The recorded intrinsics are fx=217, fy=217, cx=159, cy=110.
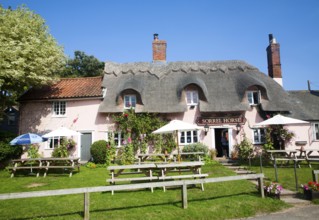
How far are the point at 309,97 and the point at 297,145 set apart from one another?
267 inches

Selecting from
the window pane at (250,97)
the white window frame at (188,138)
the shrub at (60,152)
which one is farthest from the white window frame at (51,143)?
the window pane at (250,97)

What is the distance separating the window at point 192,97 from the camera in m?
16.4

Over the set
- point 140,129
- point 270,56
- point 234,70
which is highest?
point 270,56

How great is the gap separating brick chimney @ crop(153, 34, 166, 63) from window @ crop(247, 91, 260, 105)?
8140mm

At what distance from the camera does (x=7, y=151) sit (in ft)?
44.7

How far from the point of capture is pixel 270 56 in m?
19.4

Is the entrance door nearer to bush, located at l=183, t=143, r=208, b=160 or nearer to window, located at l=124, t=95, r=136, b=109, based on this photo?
window, located at l=124, t=95, r=136, b=109

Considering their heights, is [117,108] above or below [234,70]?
below

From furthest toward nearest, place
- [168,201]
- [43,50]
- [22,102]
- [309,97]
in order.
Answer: [309,97]
[22,102]
[43,50]
[168,201]

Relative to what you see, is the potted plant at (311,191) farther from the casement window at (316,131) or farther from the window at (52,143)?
the window at (52,143)

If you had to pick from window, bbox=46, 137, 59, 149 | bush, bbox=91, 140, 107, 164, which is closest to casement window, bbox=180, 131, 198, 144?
bush, bbox=91, 140, 107, 164

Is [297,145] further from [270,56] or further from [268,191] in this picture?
[268,191]

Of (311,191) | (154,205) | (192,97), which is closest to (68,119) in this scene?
(192,97)

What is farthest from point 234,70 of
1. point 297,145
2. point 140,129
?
point 140,129
